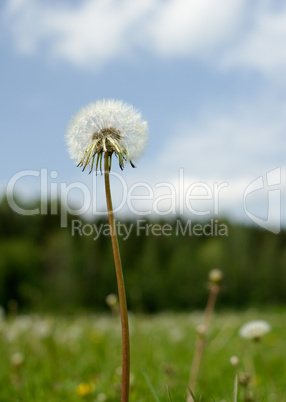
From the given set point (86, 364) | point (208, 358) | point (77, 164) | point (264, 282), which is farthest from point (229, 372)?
point (264, 282)

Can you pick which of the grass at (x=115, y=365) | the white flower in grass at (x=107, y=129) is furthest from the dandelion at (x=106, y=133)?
the grass at (x=115, y=365)

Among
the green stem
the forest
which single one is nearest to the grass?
the green stem

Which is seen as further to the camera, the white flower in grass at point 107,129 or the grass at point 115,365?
the grass at point 115,365

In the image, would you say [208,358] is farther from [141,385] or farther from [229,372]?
[141,385]

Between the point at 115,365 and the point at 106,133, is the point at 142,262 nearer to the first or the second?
the point at 115,365

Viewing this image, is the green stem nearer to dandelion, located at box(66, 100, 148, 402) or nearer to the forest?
dandelion, located at box(66, 100, 148, 402)

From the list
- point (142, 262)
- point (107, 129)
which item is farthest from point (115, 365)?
point (142, 262)

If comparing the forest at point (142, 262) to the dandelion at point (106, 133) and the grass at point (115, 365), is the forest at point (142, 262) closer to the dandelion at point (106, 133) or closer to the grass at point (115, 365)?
the grass at point (115, 365)
